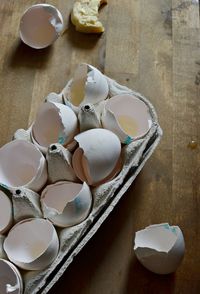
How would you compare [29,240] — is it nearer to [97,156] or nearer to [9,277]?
[9,277]

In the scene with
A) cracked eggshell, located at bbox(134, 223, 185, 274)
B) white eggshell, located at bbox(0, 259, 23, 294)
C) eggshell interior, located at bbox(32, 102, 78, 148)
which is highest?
eggshell interior, located at bbox(32, 102, 78, 148)

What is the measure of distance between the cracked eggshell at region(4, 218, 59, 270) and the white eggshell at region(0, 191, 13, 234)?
16 millimetres

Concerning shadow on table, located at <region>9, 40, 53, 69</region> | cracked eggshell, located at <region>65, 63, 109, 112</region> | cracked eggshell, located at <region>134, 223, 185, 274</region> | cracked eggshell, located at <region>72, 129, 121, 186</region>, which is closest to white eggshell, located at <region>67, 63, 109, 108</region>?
cracked eggshell, located at <region>65, 63, 109, 112</region>

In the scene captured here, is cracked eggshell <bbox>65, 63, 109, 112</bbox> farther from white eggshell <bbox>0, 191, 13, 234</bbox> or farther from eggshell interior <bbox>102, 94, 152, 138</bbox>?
white eggshell <bbox>0, 191, 13, 234</bbox>

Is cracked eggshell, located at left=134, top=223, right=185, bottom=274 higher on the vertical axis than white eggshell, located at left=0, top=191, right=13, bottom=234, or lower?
lower

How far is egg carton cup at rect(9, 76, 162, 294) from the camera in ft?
3.20

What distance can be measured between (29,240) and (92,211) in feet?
0.49

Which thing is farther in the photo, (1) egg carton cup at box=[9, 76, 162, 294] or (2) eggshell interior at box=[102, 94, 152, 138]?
(2) eggshell interior at box=[102, 94, 152, 138]

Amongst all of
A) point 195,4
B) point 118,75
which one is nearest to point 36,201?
point 118,75

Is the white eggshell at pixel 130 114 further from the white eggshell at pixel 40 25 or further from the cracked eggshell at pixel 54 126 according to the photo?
the white eggshell at pixel 40 25

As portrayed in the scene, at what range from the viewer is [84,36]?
1.45 m

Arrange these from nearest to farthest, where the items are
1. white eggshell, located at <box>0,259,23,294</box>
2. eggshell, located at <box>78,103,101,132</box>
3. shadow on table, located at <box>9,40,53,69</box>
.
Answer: white eggshell, located at <box>0,259,23,294</box>
eggshell, located at <box>78,103,101,132</box>
shadow on table, located at <box>9,40,53,69</box>

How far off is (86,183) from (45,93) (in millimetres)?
386

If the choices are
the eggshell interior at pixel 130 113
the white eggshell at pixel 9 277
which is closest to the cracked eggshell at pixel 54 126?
the eggshell interior at pixel 130 113
